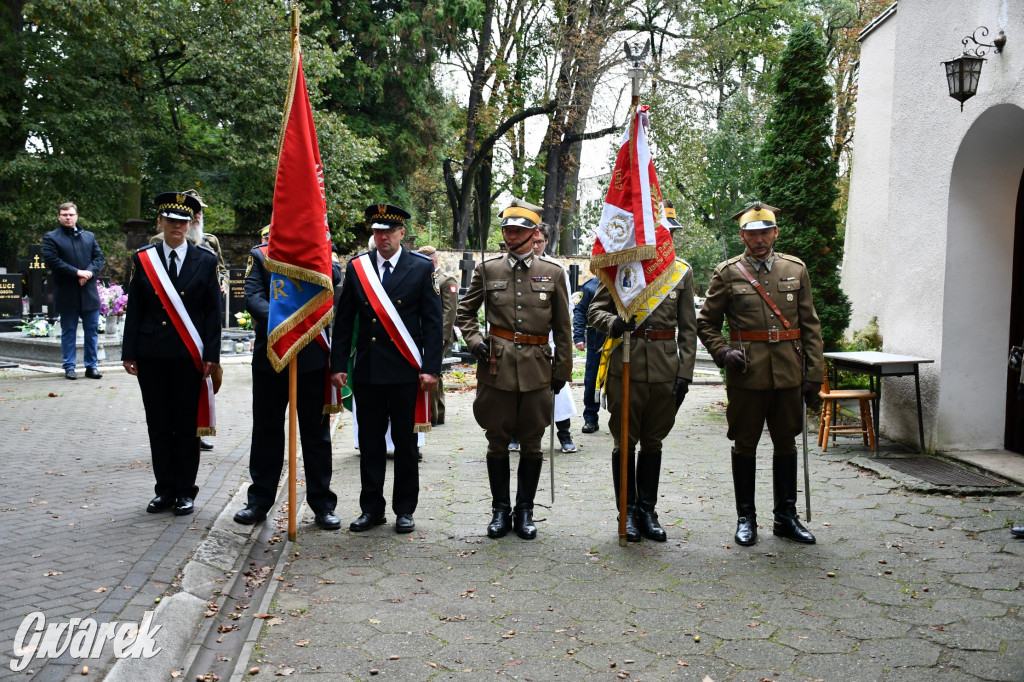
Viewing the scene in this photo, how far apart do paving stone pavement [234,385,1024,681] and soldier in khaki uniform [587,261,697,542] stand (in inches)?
12.3

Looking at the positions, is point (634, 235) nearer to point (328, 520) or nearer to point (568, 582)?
point (568, 582)

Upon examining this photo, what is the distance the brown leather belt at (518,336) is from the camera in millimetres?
5905

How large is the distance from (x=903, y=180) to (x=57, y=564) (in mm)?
8279

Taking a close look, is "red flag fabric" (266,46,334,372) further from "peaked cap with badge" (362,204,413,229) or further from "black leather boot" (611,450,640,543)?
"black leather boot" (611,450,640,543)

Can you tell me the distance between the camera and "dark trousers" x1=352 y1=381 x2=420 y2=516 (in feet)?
19.8

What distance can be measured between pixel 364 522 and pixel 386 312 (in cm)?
142

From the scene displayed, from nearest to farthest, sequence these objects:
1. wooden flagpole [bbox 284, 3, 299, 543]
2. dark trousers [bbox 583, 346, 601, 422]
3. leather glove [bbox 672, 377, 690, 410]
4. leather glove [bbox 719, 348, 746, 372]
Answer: wooden flagpole [bbox 284, 3, 299, 543]
leather glove [bbox 719, 348, 746, 372]
leather glove [bbox 672, 377, 690, 410]
dark trousers [bbox 583, 346, 601, 422]

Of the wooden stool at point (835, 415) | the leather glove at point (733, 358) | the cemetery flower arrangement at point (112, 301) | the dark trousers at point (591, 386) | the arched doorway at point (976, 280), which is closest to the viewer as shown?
the leather glove at point (733, 358)

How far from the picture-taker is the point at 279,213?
5699 mm

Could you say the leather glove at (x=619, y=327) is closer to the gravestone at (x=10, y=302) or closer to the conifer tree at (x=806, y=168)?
the conifer tree at (x=806, y=168)

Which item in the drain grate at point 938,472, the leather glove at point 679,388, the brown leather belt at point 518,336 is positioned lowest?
the drain grate at point 938,472

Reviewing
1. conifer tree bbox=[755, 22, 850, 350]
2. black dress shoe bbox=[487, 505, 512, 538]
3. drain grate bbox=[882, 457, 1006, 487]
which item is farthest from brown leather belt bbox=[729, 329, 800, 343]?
conifer tree bbox=[755, 22, 850, 350]

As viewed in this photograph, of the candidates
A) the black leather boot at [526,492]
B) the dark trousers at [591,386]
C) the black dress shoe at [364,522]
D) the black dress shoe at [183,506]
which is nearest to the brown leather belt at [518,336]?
the black leather boot at [526,492]

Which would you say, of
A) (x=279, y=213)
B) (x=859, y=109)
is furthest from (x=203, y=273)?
(x=859, y=109)
